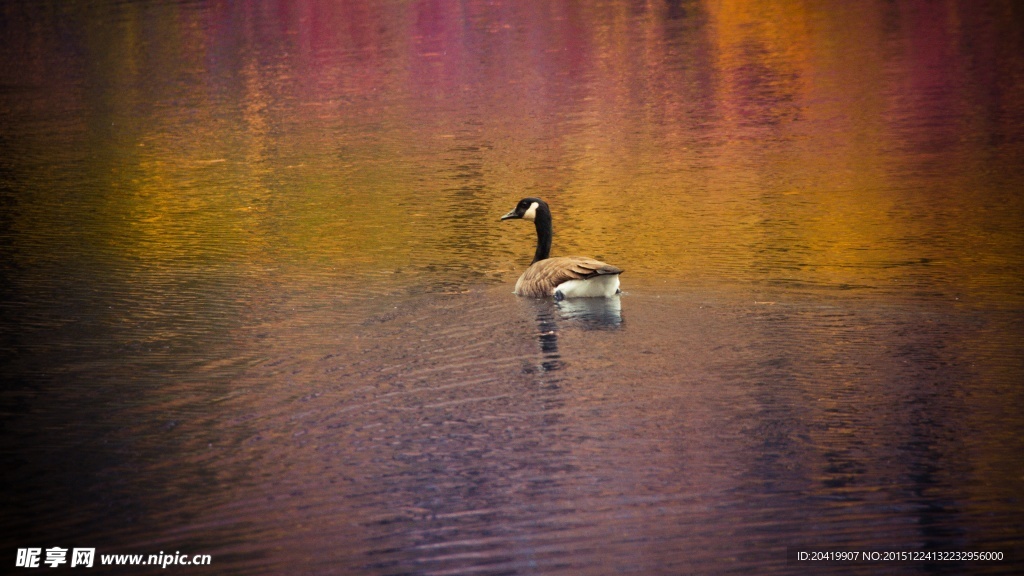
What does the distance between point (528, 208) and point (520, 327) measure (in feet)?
8.83

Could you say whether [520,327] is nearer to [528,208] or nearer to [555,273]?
[555,273]

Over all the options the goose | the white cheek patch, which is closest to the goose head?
the white cheek patch

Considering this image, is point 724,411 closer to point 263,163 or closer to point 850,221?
point 850,221

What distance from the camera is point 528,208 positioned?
14.0 meters

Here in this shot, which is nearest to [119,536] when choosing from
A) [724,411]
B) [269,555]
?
[269,555]

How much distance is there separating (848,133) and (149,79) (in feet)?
55.3

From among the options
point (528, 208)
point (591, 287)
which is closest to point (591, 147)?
point (528, 208)

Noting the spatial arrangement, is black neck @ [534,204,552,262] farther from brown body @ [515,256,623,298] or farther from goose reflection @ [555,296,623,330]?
goose reflection @ [555,296,623,330]

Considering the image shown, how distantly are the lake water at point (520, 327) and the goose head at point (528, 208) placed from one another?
21.5 inches

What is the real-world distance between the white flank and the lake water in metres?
0.14

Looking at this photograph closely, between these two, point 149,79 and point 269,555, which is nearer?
point 269,555

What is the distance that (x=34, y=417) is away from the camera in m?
9.45

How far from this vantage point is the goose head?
540 inches

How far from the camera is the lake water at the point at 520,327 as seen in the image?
7.27 meters
